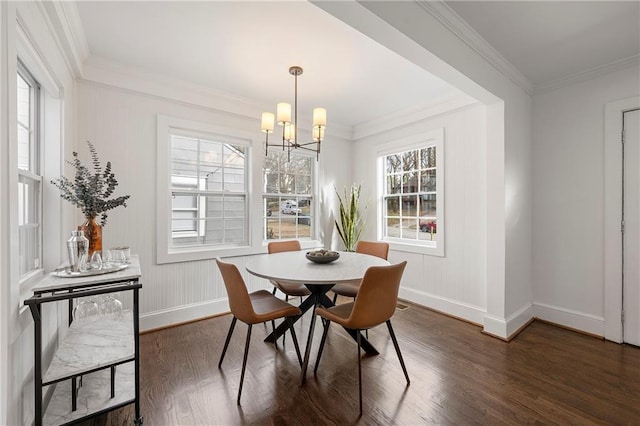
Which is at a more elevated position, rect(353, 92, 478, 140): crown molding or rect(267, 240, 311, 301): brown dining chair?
rect(353, 92, 478, 140): crown molding

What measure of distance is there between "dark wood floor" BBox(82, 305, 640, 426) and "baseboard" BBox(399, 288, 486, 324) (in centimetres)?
37

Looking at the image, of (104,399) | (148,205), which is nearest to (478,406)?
(104,399)

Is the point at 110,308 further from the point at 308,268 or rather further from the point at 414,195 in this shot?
the point at 414,195

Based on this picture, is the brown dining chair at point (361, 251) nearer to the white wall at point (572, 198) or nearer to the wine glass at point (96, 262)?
the white wall at point (572, 198)

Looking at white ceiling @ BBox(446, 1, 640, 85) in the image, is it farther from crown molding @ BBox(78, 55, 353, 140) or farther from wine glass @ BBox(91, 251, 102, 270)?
wine glass @ BBox(91, 251, 102, 270)

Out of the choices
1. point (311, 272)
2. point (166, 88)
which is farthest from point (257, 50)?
point (311, 272)

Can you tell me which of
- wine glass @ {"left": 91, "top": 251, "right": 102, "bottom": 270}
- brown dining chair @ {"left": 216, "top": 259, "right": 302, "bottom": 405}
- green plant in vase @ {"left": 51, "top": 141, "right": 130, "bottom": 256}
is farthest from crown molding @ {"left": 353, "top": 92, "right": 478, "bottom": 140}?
wine glass @ {"left": 91, "top": 251, "right": 102, "bottom": 270}

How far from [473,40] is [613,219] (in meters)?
2.16

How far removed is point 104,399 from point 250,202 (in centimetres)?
234

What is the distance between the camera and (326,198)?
4.41 m

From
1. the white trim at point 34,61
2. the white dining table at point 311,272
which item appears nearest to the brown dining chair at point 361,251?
the white dining table at point 311,272

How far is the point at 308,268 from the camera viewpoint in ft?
7.41

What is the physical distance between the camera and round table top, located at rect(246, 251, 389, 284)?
1.95m

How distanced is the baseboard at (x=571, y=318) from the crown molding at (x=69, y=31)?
4.85m
